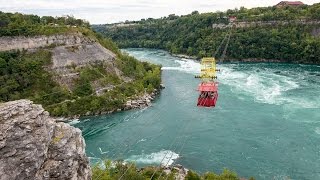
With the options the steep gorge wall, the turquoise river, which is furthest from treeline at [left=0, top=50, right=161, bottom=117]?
the turquoise river

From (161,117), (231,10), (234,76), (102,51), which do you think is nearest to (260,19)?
(231,10)

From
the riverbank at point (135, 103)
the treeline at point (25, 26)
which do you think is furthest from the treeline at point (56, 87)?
the treeline at point (25, 26)

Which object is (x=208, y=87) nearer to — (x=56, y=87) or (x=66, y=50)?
(x=56, y=87)

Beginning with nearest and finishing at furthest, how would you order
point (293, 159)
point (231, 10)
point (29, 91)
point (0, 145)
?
point (0, 145), point (293, 159), point (29, 91), point (231, 10)

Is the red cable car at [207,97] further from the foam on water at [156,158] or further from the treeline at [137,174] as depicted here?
the treeline at [137,174]

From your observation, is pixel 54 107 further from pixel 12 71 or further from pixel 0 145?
pixel 0 145

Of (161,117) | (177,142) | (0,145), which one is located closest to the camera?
(0,145)

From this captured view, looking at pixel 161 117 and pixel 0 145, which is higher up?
pixel 0 145
